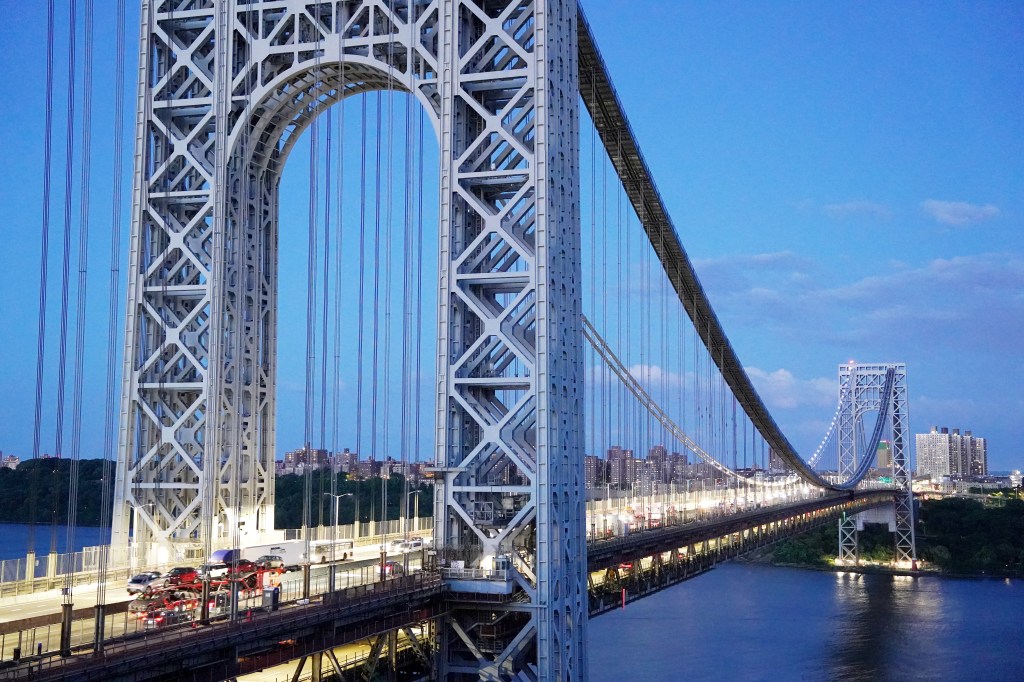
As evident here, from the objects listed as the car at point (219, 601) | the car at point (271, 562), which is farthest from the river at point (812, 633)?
the car at point (219, 601)

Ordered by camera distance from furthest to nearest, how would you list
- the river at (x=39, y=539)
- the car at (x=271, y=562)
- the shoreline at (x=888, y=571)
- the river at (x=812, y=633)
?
the shoreline at (x=888, y=571) < the river at (x=39, y=539) < the river at (x=812, y=633) < the car at (x=271, y=562)

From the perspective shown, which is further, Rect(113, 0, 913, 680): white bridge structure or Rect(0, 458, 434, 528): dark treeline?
Rect(0, 458, 434, 528): dark treeline

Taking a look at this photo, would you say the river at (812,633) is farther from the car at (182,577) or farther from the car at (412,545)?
the car at (182,577)

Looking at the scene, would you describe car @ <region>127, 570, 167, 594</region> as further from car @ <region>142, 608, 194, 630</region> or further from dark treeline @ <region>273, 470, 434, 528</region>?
dark treeline @ <region>273, 470, 434, 528</region>

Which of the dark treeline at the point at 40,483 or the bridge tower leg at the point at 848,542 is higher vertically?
the dark treeline at the point at 40,483

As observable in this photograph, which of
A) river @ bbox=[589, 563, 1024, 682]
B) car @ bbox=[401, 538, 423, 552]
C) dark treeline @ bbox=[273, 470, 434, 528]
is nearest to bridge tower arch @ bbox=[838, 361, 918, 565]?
river @ bbox=[589, 563, 1024, 682]
